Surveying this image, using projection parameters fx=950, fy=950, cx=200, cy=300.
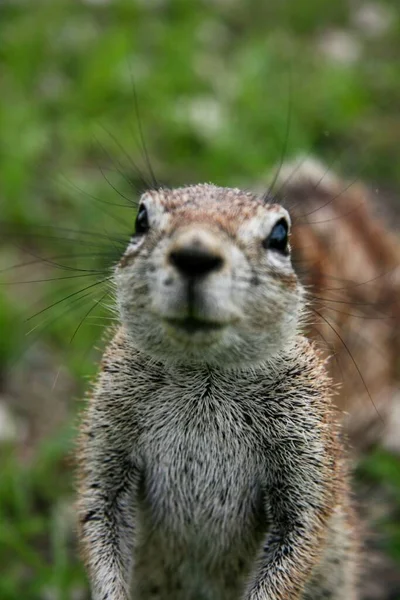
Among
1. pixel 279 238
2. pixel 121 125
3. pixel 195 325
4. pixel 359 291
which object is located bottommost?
pixel 195 325

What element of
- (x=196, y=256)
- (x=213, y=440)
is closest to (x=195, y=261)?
(x=196, y=256)

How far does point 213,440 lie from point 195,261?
79 centimetres

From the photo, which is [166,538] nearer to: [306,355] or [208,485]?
[208,485]

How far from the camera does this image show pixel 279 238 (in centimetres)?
263

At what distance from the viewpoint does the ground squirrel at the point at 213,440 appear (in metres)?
2.55

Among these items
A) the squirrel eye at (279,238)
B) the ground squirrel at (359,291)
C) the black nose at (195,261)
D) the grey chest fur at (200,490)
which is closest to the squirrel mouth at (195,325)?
the black nose at (195,261)

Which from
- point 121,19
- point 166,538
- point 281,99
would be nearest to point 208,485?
point 166,538

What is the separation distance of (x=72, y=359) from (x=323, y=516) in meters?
2.30

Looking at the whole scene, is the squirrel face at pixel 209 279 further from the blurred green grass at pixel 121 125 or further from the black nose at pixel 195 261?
the blurred green grass at pixel 121 125

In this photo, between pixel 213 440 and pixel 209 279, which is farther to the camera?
pixel 213 440

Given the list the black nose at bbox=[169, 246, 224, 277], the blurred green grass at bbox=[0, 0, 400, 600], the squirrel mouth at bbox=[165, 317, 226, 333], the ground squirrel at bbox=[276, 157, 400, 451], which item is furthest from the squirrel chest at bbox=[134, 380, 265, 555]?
the ground squirrel at bbox=[276, 157, 400, 451]

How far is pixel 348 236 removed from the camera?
A: 5086 mm

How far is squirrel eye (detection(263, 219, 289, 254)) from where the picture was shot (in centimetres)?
260

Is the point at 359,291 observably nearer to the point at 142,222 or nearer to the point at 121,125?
the point at 142,222
